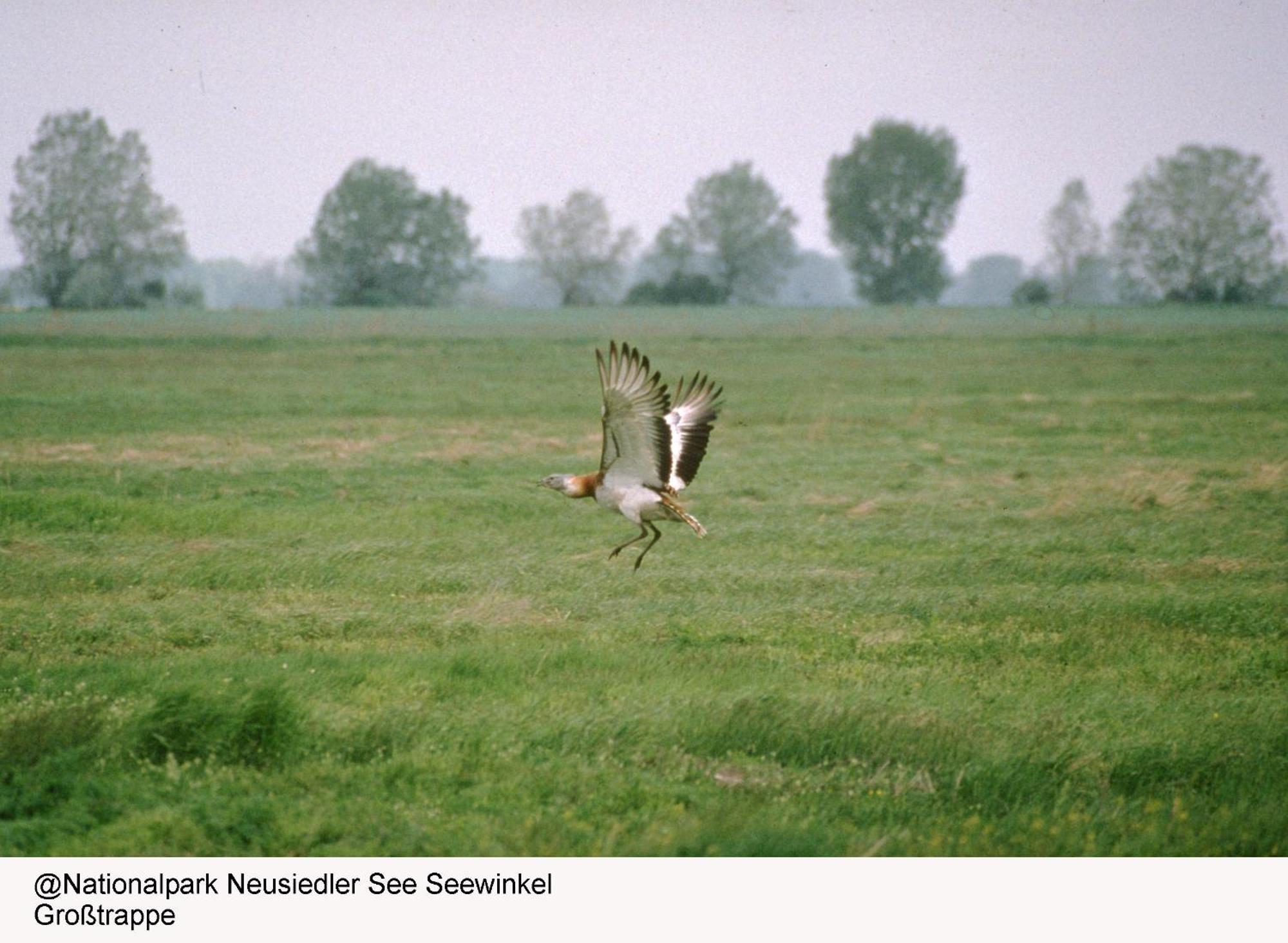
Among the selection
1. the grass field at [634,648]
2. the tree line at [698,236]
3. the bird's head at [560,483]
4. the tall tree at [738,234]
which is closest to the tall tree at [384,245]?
the tree line at [698,236]

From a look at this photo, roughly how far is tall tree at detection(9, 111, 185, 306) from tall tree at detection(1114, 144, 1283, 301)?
5666 cm

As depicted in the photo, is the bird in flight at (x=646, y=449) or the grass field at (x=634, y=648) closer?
the grass field at (x=634, y=648)

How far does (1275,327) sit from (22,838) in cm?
5880

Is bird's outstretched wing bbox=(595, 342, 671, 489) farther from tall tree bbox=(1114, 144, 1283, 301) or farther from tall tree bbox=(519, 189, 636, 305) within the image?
tall tree bbox=(519, 189, 636, 305)

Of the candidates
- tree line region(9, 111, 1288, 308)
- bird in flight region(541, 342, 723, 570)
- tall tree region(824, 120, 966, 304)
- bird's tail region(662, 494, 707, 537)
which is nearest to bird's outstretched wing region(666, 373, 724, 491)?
bird in flight region(541, 342, 723, 570)

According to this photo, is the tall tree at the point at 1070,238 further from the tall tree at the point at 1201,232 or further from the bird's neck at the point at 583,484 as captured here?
the bird's neck at the point at 583,484

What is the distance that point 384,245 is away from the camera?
320 ft

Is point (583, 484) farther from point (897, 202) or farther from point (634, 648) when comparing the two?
point (897, 202)

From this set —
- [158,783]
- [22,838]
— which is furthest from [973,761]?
[22,838]

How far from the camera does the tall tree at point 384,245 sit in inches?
3772

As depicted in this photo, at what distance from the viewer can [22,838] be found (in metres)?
6.50

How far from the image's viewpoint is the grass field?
22.6 feet

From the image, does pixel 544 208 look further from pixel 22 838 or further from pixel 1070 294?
pixel 22 838

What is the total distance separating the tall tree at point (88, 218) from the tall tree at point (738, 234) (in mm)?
51322
